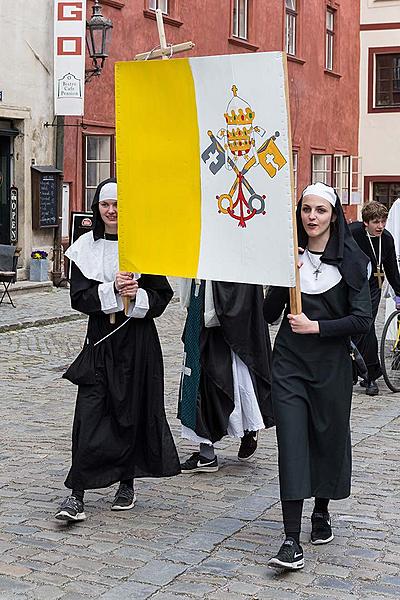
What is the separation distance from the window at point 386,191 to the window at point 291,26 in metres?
6.71

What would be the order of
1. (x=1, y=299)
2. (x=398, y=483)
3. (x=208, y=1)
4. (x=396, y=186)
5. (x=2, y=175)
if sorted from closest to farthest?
(x=398, y=483)
(x=1, y=299)
(x=2, y=175)
(x=208, y=1)
(x=396, y=186)

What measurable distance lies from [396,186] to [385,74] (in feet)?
10.8

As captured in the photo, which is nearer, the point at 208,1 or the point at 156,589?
the point at 156,589

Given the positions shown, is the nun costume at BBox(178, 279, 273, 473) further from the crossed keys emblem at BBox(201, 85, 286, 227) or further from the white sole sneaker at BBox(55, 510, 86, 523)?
the crossed keys emblem at BBox(201, 85, 286, 227)

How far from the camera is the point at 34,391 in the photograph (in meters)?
10.4

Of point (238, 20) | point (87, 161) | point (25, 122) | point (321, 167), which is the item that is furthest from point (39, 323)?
point (321, 167)

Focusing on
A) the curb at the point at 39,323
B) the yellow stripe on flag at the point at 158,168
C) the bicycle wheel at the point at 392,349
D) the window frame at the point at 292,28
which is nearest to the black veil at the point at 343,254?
the yellow stripe on flag at the point at 158,168

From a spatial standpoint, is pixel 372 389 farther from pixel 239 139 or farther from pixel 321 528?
pixel 239 139

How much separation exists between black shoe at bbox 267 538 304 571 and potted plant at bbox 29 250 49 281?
13.8m

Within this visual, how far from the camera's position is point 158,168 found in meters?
6.02

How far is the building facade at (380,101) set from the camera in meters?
34.0

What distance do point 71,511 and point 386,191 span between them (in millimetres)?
29149

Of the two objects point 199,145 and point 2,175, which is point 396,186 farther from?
point 199,145

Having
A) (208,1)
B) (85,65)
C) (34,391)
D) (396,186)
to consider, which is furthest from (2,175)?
(396,186)
